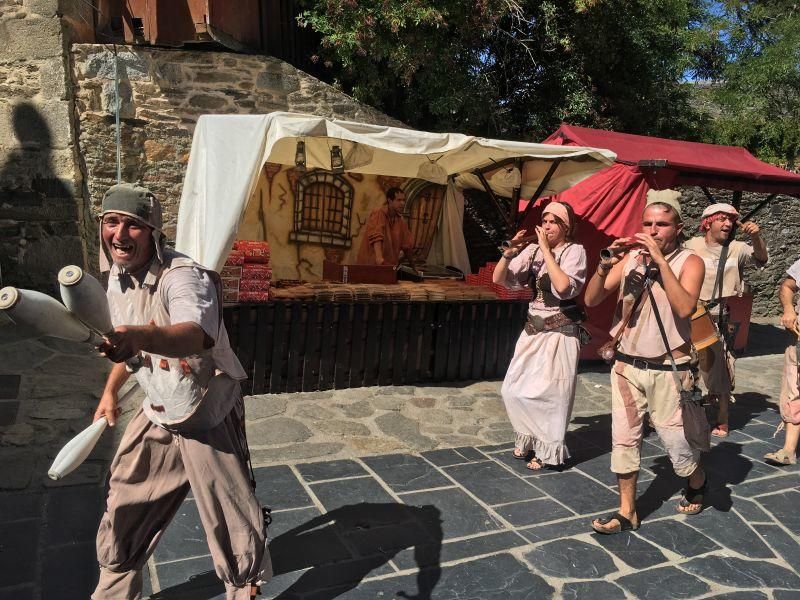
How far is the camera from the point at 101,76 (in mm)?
7605

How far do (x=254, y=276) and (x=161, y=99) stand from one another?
147 inches

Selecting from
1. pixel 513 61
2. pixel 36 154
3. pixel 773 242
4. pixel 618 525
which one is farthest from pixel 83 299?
pixel 773 242

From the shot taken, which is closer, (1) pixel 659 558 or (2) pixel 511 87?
(1) pixel 659 558

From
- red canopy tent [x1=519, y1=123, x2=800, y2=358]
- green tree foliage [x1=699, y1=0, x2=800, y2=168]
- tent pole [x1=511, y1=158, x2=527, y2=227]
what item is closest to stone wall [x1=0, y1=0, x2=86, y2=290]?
tent pole [x1=511, y1=158, x2=527, y2=227]

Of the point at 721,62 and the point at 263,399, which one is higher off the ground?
the point at 721,62

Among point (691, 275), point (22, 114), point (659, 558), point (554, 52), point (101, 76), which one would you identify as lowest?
point (659, 558)

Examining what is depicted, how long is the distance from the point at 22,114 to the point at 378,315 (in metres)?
5.19

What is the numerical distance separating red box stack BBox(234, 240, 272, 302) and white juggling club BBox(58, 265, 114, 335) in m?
3.86

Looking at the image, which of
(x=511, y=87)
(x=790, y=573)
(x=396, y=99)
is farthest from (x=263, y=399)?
(x=511, y=87)

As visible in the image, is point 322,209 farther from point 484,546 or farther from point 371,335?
point 484,546

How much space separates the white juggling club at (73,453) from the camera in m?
1.98

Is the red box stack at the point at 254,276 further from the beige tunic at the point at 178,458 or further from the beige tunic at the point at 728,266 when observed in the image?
the beige tunic at the point at 728,266

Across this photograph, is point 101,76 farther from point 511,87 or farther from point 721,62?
point 721,62

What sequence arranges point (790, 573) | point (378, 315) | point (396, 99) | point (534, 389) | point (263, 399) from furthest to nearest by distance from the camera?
point (396, 99) < point (378, 315) < point (263, 399) < point (534, 389) < point (790, 573)
